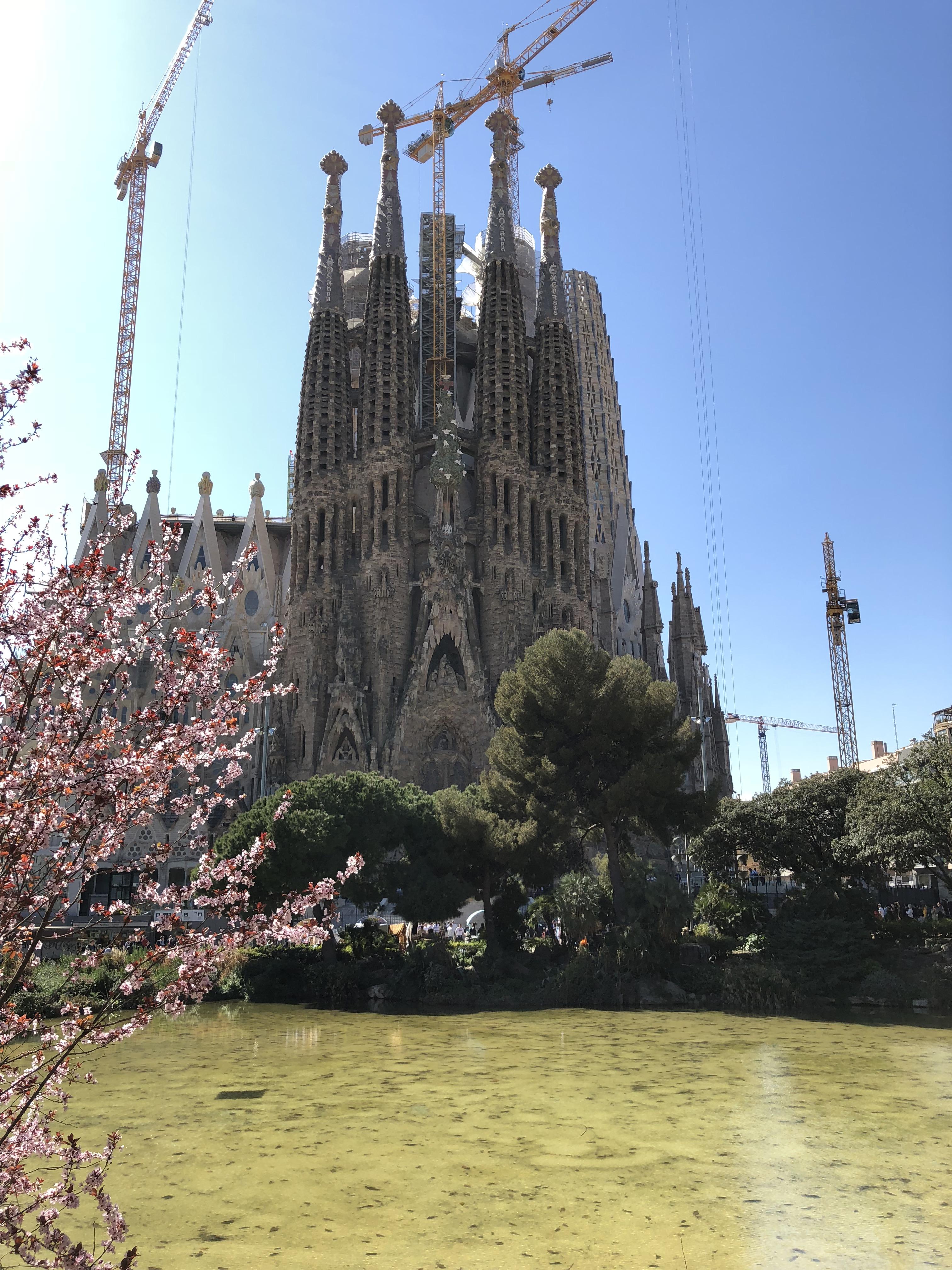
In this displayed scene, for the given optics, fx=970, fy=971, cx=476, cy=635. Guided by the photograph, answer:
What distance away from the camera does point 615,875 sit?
2509 cm

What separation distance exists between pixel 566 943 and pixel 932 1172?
16388 mm

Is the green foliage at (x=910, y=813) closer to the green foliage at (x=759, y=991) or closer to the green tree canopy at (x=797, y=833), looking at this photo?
the green tree canopy at (x=797, y=833)

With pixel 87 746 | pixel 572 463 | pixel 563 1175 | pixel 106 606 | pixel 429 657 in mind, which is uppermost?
pixel 572 463

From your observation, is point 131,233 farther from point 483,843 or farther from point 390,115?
point 483,843

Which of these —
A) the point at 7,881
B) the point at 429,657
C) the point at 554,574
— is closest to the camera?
the point at 7,881

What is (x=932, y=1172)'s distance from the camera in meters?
9.81

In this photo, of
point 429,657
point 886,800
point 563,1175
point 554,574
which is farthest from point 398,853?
point 563,1175

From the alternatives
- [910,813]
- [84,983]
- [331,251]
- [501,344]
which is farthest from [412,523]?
[84,983]

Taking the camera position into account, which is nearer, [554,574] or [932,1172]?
[932,1172]

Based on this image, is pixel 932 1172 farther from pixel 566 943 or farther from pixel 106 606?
pixel 566 943

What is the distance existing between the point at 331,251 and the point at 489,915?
41.5 meters

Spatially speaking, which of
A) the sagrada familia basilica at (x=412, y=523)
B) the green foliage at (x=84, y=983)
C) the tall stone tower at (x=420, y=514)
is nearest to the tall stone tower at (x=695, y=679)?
the sagrada familia basilica at (x=412, y=523)

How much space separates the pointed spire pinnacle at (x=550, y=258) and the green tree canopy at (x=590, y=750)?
1355 inches

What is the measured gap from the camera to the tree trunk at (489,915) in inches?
1013
